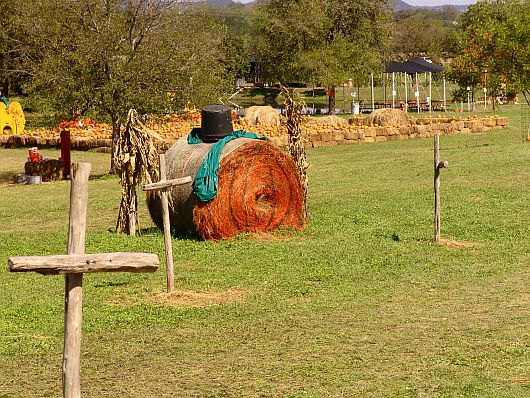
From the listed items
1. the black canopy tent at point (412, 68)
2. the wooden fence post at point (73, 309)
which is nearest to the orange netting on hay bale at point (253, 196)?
the wooden fence post at point (73, 309)

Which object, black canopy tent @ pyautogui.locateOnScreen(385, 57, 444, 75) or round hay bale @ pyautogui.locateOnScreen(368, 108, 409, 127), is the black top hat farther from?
black canopy tent @ pyautogui.locateOnScreen(385, 57, 444, 75)

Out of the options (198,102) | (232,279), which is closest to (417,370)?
(232,279)

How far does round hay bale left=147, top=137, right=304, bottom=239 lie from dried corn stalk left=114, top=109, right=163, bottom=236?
51 centimetres

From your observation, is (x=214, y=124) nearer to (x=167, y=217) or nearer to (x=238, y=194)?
(x=238, y=194)

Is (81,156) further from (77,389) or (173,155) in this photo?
(77,389)

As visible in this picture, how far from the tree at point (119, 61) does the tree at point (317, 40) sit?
29333mm

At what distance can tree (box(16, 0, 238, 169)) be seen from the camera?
29.6 meters

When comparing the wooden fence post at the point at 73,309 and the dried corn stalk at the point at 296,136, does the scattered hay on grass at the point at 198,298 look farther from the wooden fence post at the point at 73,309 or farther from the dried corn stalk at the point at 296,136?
the dried corn stalk at the point at 296,136

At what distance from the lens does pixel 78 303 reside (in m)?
6.91

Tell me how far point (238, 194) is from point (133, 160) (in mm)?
1959

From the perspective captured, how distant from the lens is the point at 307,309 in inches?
501

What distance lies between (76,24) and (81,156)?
9633mm

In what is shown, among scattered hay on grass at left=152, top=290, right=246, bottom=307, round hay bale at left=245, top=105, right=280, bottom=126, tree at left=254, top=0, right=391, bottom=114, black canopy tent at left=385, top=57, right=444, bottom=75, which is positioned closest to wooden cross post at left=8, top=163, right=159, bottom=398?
scattered hay on grass at left=152, top=290, right=246, bottom=307

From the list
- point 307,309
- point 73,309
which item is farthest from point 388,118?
point 73,309
